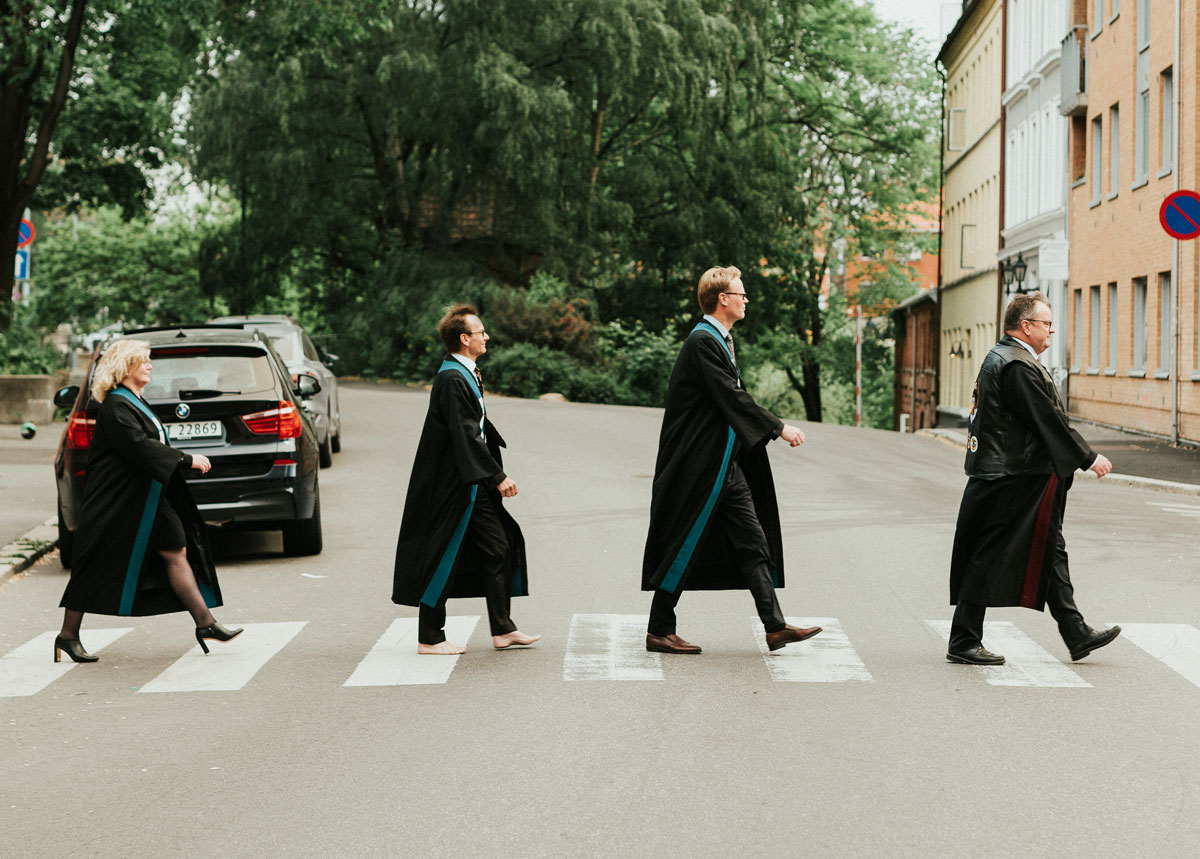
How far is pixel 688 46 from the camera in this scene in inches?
1646

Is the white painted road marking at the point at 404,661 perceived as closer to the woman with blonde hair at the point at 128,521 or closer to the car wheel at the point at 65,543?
the woman with blonde hair at the point at 128,521

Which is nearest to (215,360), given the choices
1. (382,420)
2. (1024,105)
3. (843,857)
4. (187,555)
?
(187,555)

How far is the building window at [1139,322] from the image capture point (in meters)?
30.9

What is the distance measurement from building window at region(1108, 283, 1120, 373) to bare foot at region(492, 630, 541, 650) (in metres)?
25.8

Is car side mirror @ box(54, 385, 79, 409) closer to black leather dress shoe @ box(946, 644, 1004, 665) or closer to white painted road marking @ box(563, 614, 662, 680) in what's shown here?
white painted road marking @ box(563, 614, 662, 680)

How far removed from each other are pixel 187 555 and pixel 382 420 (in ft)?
63.1

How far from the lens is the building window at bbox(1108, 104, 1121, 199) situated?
3278cm

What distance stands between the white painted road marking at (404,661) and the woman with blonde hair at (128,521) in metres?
0.88

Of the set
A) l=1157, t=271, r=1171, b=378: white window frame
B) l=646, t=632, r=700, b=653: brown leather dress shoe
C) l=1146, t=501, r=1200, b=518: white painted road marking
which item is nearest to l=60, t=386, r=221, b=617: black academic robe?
l=646, t=632, r=700, b=653: brown leather dress shoe

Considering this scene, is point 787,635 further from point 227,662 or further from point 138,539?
point 138,539

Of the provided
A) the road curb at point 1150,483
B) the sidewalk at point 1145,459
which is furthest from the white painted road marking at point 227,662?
the road curb at point 1150,483

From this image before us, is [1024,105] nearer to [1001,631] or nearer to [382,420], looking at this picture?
[382,420]

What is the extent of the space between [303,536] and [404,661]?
14.9 feet

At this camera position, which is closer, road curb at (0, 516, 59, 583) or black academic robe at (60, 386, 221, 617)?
black academic robe at (60, 386, 221, 617)
